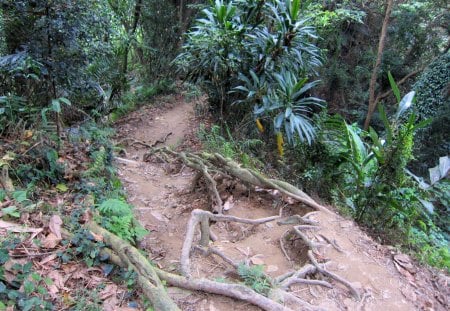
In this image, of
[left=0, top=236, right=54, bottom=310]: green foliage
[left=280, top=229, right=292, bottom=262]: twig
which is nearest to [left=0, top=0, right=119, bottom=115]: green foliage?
[left=0, top=236, right=54, bottom=310]: green foliage

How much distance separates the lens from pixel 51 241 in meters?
2.23

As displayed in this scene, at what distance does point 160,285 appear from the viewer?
2.07 metres

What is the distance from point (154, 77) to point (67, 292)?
924cm

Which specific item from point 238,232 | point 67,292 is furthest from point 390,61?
point 67,292

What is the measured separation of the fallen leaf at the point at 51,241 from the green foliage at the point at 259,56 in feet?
12.1

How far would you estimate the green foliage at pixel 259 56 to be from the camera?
552 cm

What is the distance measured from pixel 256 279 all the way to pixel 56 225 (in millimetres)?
1421

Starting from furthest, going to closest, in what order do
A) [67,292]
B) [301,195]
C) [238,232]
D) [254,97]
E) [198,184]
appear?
[254,97], [198,184], [301,195], [238,232], [67,292]

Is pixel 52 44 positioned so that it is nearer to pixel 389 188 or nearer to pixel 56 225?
pixel 56 225

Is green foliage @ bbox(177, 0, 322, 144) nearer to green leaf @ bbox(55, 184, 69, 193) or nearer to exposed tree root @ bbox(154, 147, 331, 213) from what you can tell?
exposed tree root @ bbox(154, 147, 331, 213)

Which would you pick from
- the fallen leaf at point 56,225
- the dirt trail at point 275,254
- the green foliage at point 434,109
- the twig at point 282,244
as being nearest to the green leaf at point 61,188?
the fallen leaf at point 56,225

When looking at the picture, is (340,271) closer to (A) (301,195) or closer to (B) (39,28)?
(A) (301,195)

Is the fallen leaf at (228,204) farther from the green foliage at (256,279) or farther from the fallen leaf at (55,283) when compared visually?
the fallen leaf at (55,283)

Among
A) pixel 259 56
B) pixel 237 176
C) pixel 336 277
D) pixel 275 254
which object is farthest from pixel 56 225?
pixel 259 56
